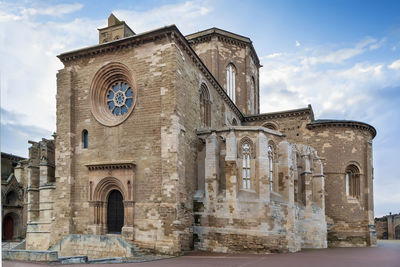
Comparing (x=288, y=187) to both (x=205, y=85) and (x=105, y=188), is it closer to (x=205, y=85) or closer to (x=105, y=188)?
(x=205, y=85)

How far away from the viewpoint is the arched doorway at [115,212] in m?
17.9

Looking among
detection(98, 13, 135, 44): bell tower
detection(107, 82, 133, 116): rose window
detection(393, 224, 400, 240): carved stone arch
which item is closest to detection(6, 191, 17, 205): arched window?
detection(107, 82, 133, 116): rose window

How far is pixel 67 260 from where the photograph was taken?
503 inches

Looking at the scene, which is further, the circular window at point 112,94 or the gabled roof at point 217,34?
the gabled roof at point 217,34

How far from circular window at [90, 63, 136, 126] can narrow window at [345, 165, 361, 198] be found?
59.2 feet

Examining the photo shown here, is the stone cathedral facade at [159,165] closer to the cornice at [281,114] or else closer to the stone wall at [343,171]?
the stone wall at [343,171]

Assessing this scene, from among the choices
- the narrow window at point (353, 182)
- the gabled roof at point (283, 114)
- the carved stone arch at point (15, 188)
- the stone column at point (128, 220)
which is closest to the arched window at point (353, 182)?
the narrow window at point (353, 182)

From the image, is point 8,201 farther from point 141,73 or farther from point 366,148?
point 366,148

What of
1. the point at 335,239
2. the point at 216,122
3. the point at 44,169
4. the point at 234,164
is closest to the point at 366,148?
the point at 335,239

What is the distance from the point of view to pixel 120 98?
19.2 m

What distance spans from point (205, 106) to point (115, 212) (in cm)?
856

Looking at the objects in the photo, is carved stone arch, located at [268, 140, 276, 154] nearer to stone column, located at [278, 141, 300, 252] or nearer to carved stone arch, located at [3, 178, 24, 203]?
stone column, located at [278, 141, 300, 252]

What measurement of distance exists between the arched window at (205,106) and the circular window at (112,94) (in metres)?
4.66

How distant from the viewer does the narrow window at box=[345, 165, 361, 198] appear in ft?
87.5
